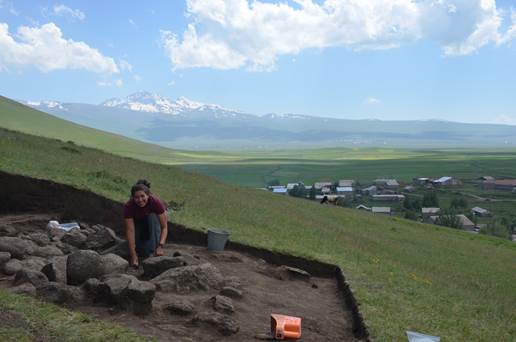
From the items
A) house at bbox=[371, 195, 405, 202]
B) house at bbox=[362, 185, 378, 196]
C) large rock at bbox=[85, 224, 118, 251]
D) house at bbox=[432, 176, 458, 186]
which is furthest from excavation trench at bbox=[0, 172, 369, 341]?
Result: house at bbox=[432, 176, 458, 186]

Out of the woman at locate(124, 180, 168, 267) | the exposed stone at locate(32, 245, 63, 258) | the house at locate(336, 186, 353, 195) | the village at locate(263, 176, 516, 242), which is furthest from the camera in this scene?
the house at locate(336, 186, 353, 195)

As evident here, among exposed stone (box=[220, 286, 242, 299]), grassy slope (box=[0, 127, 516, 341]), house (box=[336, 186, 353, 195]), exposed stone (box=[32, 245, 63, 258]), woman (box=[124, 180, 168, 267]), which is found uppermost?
woman (box=[124, 180, 168, 267])

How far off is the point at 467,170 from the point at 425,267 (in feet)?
541

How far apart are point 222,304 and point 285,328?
135 cm

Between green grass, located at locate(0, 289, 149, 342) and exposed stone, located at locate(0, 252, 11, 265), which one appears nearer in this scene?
green grass, located at locate(0, 289, 149, 342)

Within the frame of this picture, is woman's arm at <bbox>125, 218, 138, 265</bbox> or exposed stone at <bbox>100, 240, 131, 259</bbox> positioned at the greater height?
woman's arm at <bbox>125, 218, 138, 265</bbox>

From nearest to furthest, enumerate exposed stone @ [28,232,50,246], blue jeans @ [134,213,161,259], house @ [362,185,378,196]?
blue jeans @ [134,213,161,259] → exposed stone @ [28,232,50,246] → house @ [362,185,378,196]

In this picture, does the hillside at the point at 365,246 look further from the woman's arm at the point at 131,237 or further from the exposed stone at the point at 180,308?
the woman's arm at the point at 131,237

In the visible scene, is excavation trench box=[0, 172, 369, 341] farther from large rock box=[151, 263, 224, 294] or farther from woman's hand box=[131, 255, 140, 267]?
woman's hand box=[131, 255, 140, 267]

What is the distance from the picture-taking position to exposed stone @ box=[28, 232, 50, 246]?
14.6m

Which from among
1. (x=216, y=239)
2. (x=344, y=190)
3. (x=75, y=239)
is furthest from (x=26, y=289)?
(x=344, y=190)

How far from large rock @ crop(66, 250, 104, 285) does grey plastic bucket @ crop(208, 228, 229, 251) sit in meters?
4.85

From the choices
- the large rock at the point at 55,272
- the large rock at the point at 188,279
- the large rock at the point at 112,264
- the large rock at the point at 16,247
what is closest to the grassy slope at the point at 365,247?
the large rock at the point at 188,279

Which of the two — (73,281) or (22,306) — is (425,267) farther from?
(22,306)
